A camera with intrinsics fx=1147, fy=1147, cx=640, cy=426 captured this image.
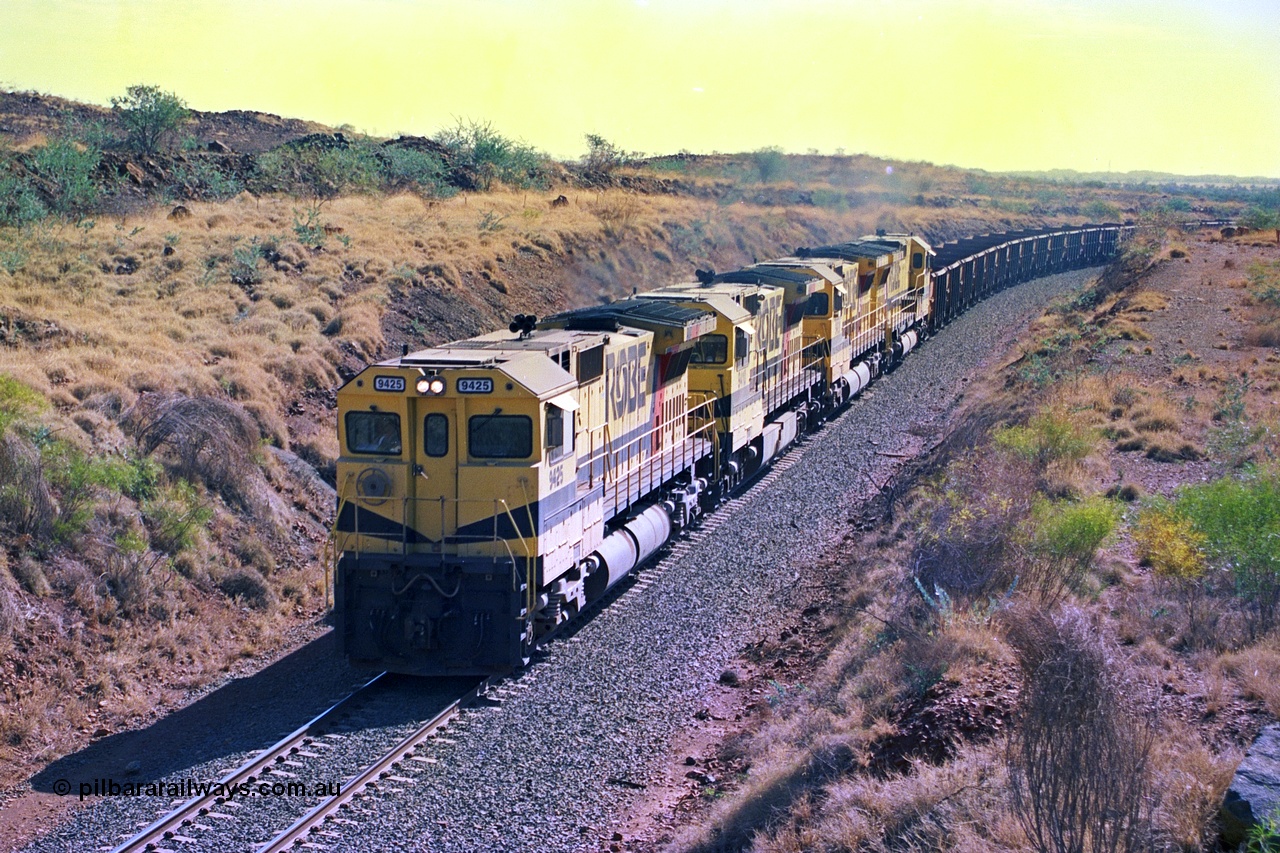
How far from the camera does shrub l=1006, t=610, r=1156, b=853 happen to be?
6832 millimetres

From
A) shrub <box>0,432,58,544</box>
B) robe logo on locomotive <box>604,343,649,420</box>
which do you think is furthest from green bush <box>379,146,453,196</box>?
shrub <box>0,432,58,544</box>

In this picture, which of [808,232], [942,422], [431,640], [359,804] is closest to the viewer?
[359,804]

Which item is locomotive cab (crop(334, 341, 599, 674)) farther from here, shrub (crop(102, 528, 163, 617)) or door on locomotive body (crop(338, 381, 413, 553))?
shrub (crop(102, 528, 163, 617))

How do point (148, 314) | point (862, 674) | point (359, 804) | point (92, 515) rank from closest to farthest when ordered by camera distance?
point (359, 804), point (862, 674), point (92, 515), point (148, 314)

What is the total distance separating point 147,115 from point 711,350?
1387 inches

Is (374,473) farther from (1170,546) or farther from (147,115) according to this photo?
(147,115)

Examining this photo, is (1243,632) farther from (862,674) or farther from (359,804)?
(359,804)

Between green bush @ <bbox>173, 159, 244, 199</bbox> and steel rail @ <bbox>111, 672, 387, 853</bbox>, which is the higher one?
green bush @ <bbox>173, 159, 244, 199</bbox>

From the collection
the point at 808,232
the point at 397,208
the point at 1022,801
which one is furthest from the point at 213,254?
the point at 808,232

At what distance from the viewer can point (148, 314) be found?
2472cm

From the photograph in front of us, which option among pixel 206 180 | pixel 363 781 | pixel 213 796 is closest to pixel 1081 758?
pixel 363 781

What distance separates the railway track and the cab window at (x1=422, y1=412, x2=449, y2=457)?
2828 millimetres

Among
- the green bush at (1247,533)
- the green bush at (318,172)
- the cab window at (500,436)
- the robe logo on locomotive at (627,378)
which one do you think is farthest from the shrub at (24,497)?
the green bush at (318,172)

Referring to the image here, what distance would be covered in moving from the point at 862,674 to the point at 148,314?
1862cm
